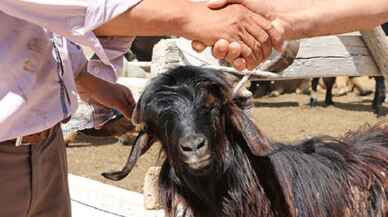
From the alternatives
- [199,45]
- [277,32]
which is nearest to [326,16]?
[277,32]

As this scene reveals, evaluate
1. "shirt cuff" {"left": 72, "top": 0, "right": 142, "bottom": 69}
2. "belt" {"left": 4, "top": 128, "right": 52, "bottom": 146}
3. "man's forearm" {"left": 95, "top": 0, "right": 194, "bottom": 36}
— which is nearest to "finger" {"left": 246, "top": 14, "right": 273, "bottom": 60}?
"man's forearm" {"left": 95, "top": 0, "right": 194, "bottom": 36}

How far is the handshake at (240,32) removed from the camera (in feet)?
7.20

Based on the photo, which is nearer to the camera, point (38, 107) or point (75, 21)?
point (75, 21)

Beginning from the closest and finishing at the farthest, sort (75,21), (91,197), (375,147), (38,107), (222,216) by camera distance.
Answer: (75,21) → (38,107) → (222,216) → (375,147) → (91,197)

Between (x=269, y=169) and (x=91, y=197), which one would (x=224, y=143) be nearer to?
(x=269, y=169)

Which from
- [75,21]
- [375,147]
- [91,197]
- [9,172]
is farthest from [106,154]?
[75,21]

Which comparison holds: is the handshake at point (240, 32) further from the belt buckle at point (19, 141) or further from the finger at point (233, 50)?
the belt buckle at point (19, 141)

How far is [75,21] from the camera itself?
2.06m

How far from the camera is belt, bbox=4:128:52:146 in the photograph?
2467 millimetres

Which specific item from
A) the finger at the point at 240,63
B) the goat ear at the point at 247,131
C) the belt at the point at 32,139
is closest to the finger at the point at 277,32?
the finger at the point at 240,63

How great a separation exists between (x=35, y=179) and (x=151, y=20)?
2.82 ft

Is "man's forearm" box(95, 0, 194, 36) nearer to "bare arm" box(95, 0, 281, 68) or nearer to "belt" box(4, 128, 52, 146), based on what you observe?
"bare arm" box(95, 0, 281, 68)

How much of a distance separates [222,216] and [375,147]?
892 millimetres

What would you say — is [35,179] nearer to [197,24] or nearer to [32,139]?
[32,139]
